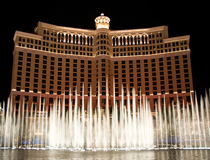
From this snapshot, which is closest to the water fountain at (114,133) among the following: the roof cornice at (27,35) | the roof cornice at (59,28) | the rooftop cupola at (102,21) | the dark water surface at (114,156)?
the dark water surface at (114,156)

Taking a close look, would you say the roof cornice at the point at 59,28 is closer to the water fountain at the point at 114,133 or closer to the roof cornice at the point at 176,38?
the roof cornice at the point at 176,38

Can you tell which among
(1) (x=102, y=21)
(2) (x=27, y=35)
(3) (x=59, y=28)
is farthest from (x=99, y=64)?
(2) (x=27, y=35)

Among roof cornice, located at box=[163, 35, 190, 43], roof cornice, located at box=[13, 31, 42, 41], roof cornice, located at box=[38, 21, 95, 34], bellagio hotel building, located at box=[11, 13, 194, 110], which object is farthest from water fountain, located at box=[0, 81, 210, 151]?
roof cornice, located at box=[38, 21, 95, 34]

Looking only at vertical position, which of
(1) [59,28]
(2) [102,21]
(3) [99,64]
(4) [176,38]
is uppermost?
(2) [102,21]

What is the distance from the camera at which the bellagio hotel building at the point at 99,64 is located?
8916 centimetres

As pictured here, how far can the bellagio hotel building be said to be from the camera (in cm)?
8916

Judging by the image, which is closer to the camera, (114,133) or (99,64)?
(114,133)

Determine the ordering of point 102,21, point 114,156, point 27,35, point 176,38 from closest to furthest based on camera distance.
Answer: point 114,156 → point 27,35 → point 176,38 → point 102,21

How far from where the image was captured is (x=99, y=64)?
95938 millimetres

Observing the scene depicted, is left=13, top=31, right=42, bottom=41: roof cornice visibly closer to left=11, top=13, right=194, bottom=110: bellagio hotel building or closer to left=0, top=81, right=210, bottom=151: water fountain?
left=11, top=13, right=194, bottom=110: bellagio hotel building

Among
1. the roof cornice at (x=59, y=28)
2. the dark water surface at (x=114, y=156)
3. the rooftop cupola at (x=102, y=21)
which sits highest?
the rooftop cupola at (x=102, y=21)

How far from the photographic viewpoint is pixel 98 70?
9581 cm

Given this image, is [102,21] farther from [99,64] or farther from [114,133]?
[114,133]

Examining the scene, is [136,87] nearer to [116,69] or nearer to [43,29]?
[116,69]
